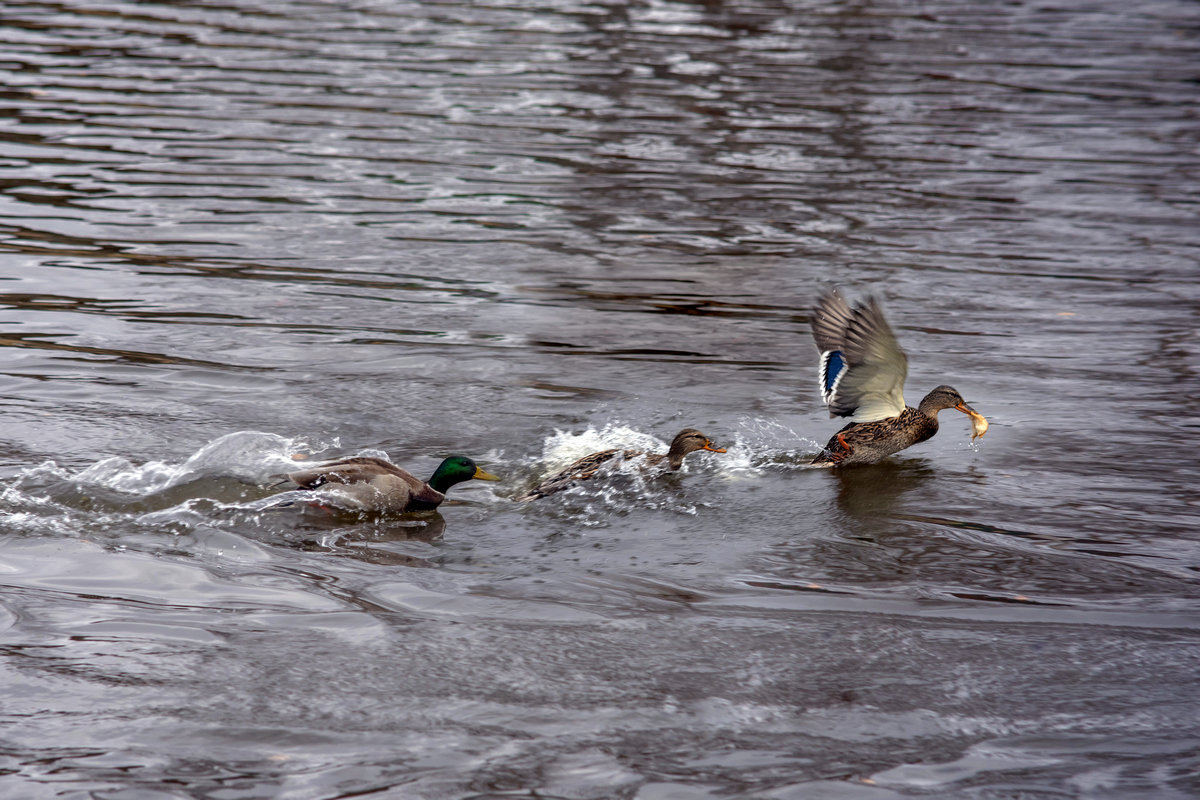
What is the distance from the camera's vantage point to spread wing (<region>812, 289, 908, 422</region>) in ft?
22.5

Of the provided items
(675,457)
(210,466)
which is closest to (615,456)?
(675,457)

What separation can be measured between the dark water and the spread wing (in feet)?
1.16

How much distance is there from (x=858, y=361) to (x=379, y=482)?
2582mm

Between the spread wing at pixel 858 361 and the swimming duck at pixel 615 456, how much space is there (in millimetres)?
A: 752

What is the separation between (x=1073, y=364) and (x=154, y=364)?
5849 millimetres

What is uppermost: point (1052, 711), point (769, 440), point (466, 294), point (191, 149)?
point (191, 149)

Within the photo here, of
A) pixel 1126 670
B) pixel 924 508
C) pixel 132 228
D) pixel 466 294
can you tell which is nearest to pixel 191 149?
pixel 132 228

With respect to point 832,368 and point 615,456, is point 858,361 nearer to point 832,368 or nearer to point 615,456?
point 832,368

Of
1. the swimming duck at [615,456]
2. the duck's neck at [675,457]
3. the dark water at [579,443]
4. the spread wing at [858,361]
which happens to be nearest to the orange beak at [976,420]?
the dark water at [579,443]

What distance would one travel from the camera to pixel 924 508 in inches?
259

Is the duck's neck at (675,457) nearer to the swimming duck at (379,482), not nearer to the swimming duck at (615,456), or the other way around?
the swimming duck at (615,456)

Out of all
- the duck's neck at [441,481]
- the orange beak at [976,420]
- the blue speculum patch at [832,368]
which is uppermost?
the blue speculum patch at [832,368]

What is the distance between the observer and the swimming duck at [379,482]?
6.10 metres

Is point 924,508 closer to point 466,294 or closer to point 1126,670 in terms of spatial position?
point 1126,670
